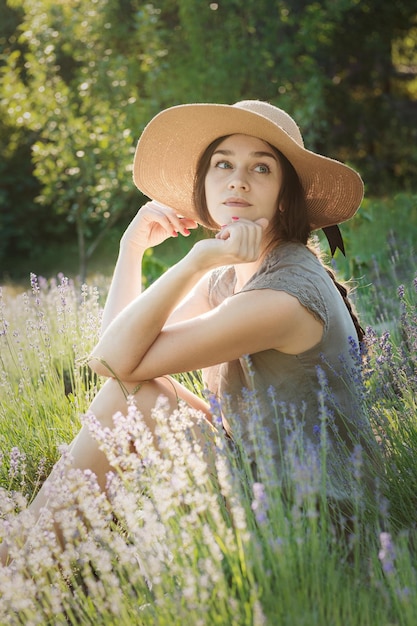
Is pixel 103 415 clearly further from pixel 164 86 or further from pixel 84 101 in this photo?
pixel 164 86

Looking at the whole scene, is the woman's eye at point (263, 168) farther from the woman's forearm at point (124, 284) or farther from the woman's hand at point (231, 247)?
the woman's forearm at point (124, 284)

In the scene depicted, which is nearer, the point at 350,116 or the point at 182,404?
the point at 182,404

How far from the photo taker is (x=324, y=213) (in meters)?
2.97

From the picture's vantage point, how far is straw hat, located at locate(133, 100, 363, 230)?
265 centimetres

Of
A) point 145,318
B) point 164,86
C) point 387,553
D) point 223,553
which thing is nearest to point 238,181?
point 145,318

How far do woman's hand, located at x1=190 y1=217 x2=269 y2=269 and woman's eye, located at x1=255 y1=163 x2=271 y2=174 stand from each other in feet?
0.88

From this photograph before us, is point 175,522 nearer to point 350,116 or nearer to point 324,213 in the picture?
point 324,213

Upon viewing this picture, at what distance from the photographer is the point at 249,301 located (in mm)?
2387

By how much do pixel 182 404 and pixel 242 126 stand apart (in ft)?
3.42

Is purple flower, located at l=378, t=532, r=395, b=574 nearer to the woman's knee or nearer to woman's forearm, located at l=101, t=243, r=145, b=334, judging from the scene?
the woman's knee

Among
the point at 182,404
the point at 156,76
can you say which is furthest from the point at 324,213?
the point at 156,76

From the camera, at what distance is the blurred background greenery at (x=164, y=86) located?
8312 millimetres

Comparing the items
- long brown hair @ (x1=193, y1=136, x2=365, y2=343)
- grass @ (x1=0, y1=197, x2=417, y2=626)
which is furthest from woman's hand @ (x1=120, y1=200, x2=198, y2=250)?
grass @ (x1=0, y1=197, x2=417, y2=626)

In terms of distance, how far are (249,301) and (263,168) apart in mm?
549
